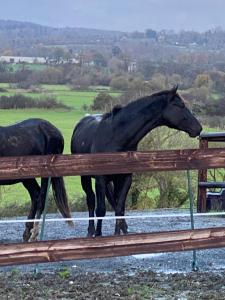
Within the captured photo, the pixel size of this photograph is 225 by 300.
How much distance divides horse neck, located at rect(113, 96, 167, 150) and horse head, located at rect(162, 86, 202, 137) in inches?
3.6

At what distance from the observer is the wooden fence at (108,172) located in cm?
502

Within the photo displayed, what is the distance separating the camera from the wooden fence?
502cm

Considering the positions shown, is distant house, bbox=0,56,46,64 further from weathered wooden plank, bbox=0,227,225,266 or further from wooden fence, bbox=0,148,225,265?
weathered wooden plank, bbox=0,227,225,266

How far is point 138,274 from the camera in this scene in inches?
259

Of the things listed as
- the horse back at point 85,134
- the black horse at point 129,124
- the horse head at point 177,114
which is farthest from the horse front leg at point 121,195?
the horse head at point 177,114

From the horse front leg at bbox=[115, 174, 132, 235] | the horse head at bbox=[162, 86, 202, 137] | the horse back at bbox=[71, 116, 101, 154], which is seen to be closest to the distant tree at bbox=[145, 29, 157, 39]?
the horse back at bbox=[71, 116, 101, 154]

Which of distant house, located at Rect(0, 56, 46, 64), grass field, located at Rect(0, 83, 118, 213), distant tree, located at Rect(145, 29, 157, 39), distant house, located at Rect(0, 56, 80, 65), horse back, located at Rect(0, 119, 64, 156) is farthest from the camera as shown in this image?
distant tree, located at Rect(145, 29, 157, 39)

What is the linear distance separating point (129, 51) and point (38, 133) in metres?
50.9

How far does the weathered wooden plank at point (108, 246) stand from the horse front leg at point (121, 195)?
10.7 feet

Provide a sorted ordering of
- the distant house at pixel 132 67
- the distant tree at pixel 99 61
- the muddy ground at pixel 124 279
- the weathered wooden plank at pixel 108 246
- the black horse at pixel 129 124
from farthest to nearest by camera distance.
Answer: the distant tree at pixel 99 61 < the distant house at pixel 132 67 < the black horse at pixel 129 124 < the muddy ground at pixel 124 279 < the weathered wooden plank at pixel 108 246

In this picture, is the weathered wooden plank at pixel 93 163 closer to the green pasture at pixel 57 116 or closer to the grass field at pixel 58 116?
the green pasture at pixel 57 116

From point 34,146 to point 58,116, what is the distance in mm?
24666

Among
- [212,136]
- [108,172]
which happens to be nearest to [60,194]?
[212,136]

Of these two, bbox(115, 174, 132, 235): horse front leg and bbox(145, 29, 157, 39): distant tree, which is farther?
bbox(145, 29, 157, 39): distant tree
